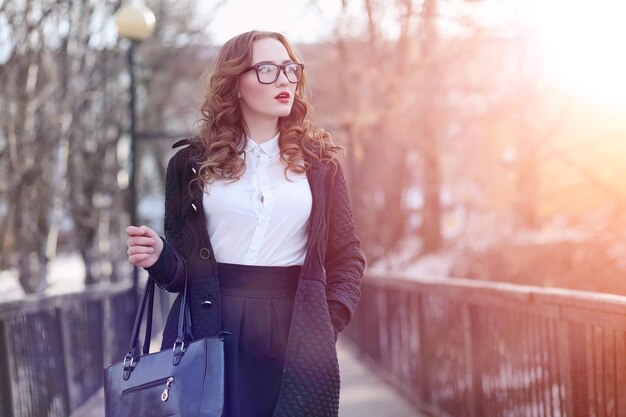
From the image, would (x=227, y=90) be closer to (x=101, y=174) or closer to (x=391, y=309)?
(x=391, y=309)

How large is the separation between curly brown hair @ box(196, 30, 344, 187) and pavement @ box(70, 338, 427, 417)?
188 inches

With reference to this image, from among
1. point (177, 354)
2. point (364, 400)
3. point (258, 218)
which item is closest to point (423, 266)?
point (364, 400)

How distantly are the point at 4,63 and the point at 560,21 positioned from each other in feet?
23.8

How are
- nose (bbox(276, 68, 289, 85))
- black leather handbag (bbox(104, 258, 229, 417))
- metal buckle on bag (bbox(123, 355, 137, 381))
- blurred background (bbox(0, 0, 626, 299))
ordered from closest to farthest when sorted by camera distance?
black leather handbag (bbox(104, 258, 229, 417)) → metal buckle on bag (bbox(123, 355, 137, 381)) → nose (bbox(276, 68, 289, 85)) → blurred background (bbox(0, 0, 626, 299))

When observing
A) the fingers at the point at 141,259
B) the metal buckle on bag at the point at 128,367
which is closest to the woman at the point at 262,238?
the fingers at the point at 141,259

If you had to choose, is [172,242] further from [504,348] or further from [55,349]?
[55,349]

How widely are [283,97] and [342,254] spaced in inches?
23.3

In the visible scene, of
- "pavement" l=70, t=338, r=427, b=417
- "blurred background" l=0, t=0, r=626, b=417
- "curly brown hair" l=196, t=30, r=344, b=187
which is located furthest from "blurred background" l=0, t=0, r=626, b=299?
"curly brown hair" l=196, t=30, r=344, b=187

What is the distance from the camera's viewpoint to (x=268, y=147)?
134 inches

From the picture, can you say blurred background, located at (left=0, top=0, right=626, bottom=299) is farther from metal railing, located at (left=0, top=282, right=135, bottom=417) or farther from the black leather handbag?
the black leather handbag

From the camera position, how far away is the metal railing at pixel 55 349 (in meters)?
6.11

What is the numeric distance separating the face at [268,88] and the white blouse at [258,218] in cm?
22

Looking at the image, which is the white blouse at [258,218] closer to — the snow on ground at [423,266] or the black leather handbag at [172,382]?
the black leather handbag at [172,382]

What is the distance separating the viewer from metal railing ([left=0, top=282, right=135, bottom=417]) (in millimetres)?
6113
